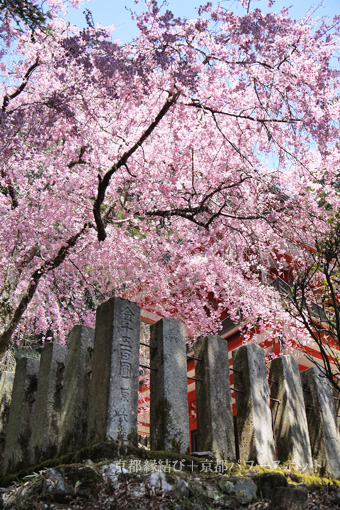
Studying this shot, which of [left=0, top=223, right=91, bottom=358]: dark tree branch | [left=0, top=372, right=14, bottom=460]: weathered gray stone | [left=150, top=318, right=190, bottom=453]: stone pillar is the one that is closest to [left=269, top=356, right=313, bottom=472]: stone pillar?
[left=150, top=318, right=190, bottom=453]: stone pillar

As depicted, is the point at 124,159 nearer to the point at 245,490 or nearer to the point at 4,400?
the point at 4,400

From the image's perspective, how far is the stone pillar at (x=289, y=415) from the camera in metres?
4.40

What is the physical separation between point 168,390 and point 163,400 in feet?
0.33

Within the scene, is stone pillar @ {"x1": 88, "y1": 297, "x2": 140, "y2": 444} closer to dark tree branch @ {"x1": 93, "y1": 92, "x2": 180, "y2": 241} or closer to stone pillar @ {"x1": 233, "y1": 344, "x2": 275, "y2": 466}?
stone pillar @ {"x1": 233, "y1": 344, "x2": 275, "y2": 466}

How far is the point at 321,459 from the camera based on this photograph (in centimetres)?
470

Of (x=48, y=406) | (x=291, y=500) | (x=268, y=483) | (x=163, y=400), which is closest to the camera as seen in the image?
(x=291, y=500)

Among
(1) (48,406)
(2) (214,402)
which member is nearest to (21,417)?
(1) (48,406)

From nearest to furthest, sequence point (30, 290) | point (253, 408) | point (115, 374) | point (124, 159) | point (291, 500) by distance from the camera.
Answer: point (291, 500) < point (115, 374) < point (253, 408) < point (124, 159) < point (30, 290)

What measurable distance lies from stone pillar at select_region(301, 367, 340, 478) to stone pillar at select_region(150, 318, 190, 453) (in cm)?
182

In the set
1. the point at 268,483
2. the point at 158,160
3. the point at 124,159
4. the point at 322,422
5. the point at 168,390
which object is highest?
the point at 158,160

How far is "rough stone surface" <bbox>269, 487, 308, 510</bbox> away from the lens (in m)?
2.49

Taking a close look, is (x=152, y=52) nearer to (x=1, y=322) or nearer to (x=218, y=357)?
(x=218, y=357)

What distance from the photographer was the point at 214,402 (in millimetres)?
4023

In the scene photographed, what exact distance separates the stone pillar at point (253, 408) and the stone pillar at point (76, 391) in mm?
1583
